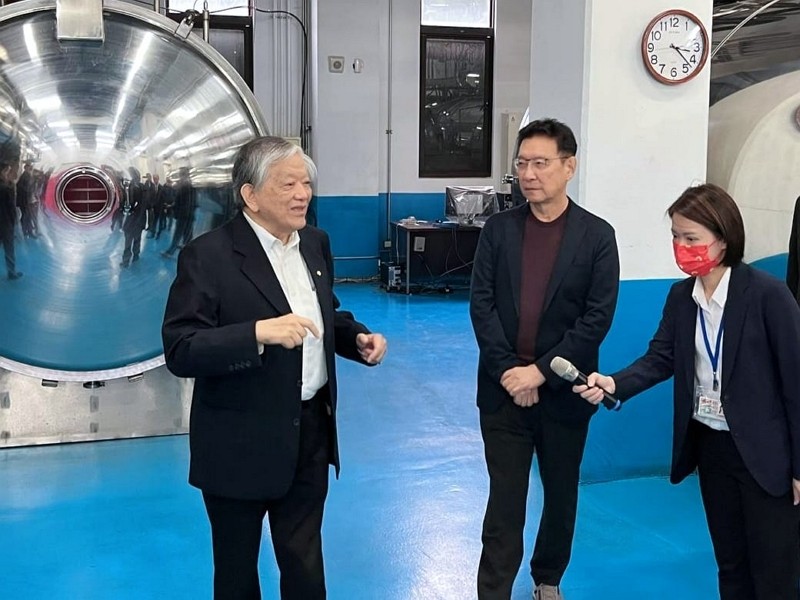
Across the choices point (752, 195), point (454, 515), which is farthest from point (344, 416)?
point (752, 195)

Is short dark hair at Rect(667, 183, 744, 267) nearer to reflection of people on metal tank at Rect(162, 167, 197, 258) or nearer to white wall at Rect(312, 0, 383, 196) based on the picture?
reflection of people on metal tank at Rect(162, 167, 197, 258)

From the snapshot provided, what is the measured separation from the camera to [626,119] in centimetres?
363

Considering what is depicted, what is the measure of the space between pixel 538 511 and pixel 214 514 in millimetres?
1825

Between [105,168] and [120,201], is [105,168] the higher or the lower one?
the higher one

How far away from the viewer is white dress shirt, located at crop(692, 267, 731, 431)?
6.99 feet

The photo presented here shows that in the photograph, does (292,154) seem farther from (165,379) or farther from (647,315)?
(165,379)

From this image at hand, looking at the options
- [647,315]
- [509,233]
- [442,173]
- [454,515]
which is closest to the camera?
[509,233]

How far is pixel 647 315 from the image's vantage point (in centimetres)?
378

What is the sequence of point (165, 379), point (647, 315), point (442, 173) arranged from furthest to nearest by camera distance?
point (442, 173), point (165, 379), point (647, 315)

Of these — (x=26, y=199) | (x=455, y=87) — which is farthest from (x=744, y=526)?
(x=455, y=87)

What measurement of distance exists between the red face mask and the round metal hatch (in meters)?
2.58

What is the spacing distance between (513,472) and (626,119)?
1.77 metres

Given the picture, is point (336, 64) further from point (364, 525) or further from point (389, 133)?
point (364, 525)

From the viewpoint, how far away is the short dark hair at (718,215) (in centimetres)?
206
